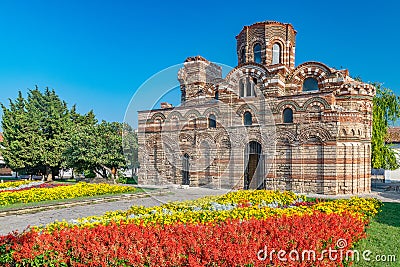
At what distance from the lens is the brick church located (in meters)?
19.2

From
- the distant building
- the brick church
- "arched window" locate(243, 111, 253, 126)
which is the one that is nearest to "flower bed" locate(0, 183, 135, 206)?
the brick church

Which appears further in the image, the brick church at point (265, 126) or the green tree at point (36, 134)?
the green tree at point (36, 134)

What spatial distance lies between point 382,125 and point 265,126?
1189 centimetres

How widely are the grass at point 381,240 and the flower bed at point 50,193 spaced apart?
521 inches

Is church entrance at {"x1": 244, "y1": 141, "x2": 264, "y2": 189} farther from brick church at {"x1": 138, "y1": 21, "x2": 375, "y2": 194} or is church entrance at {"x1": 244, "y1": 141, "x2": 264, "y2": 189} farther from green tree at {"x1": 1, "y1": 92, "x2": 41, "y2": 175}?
green tree at {"x1": 1, "y1": 92, "x2": 41, "y2": 175}

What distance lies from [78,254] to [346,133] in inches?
681

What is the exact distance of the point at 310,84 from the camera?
867 inches

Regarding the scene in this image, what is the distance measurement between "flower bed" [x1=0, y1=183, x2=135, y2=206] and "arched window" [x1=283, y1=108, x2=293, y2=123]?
34.5 ft

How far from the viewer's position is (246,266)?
4.88m

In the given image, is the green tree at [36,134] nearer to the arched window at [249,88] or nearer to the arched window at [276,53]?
the arched window at [249,88]

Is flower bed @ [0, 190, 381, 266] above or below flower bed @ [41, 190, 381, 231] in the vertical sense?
above

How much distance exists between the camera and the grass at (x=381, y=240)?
6.48 metres

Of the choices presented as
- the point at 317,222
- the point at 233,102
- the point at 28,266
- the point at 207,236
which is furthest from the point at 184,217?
the point at 233,102

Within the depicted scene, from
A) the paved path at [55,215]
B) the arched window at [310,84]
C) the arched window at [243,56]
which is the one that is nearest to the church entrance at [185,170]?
the paved path at [55,215]
